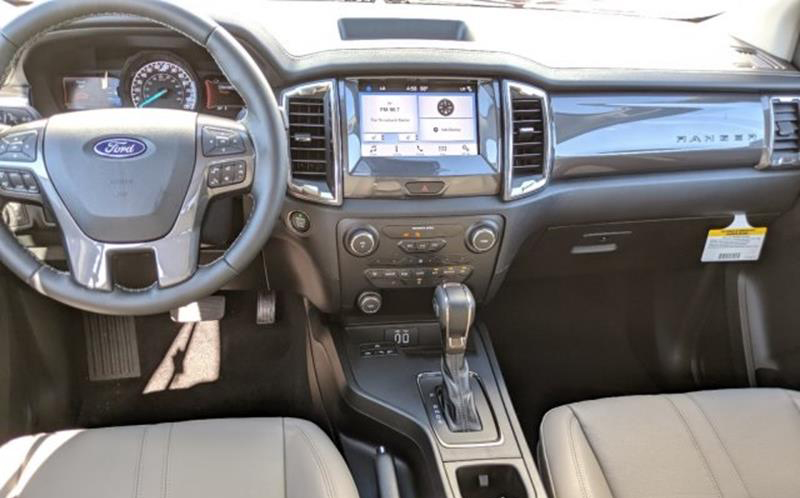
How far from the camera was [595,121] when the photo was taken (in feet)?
5.10

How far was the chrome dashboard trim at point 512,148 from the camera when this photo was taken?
4.80 ft

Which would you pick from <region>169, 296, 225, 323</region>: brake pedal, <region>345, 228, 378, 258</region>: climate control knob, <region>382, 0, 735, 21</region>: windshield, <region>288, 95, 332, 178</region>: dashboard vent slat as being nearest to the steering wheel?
<region>288, 95, 332, 178</region>: dashboard vent slat

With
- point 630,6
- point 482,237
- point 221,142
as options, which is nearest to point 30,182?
point 221,142

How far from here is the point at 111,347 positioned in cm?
206

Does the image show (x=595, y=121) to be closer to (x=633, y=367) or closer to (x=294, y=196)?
(x=294, y=196)

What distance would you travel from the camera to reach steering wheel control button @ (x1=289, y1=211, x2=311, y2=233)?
147cm

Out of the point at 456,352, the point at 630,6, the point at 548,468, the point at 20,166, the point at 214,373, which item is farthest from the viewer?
the point at 214,373

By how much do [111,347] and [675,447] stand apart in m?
1.43

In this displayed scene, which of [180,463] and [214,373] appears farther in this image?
[214,373]

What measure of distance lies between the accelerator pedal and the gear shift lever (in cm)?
98

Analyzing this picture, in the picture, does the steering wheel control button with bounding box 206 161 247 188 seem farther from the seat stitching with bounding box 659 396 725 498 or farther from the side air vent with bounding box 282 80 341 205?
the seat stitching with bounding box 659 396 725 498

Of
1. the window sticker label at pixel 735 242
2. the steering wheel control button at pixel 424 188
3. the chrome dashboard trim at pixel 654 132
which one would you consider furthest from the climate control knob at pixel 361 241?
the window sticker label at pixel 735 242

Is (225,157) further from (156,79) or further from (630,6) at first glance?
(630,6)

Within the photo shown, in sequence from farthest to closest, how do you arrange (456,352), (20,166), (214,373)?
(214,373), (456,352), (20,166)
